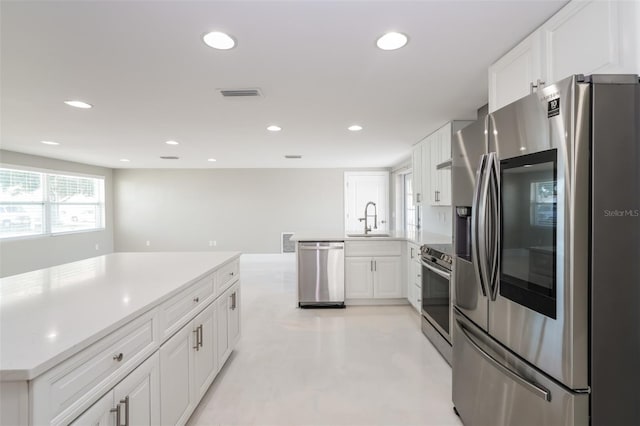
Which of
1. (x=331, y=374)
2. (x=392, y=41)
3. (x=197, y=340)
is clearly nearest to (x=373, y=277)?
(x=331, y=374)

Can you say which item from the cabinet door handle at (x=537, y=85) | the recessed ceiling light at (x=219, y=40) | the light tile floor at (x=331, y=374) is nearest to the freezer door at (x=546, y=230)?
the cabinet door handle at (x=537, y=85)

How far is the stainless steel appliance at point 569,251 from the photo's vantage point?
3.43 feet

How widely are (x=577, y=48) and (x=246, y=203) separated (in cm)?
691

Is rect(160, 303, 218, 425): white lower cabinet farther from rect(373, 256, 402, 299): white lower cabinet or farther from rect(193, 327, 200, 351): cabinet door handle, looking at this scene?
rect(373, 256, 402, 299): white lower cabinet

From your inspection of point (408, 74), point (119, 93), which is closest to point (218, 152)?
point (119, 93)

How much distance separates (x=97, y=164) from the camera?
6.90m

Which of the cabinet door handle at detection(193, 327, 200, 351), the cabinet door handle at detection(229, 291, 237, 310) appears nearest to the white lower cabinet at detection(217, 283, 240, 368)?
the cabinet door handle at detection(229, 291, 237, 310)

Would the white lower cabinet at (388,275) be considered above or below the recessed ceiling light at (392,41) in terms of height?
below

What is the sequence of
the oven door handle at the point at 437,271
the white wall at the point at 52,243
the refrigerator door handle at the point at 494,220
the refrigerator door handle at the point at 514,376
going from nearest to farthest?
1. the refrigerator door handle at the point at 514,376
2. the refrigerator door handle at the point at 494,220
3. the oven door handle at the point at 437,271
4. the white wall at the point at 52,243

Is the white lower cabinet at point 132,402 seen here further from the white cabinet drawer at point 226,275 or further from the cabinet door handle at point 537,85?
the cabinet door handle at point 537,85

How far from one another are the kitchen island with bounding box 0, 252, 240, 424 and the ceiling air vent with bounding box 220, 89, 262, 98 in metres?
1.36

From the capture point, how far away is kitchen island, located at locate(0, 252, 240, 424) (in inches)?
35.5

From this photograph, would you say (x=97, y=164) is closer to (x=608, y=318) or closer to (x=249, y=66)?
(x=249, y=66)

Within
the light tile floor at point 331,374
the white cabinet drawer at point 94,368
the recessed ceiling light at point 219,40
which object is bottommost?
the light tile floor at point 331,374
